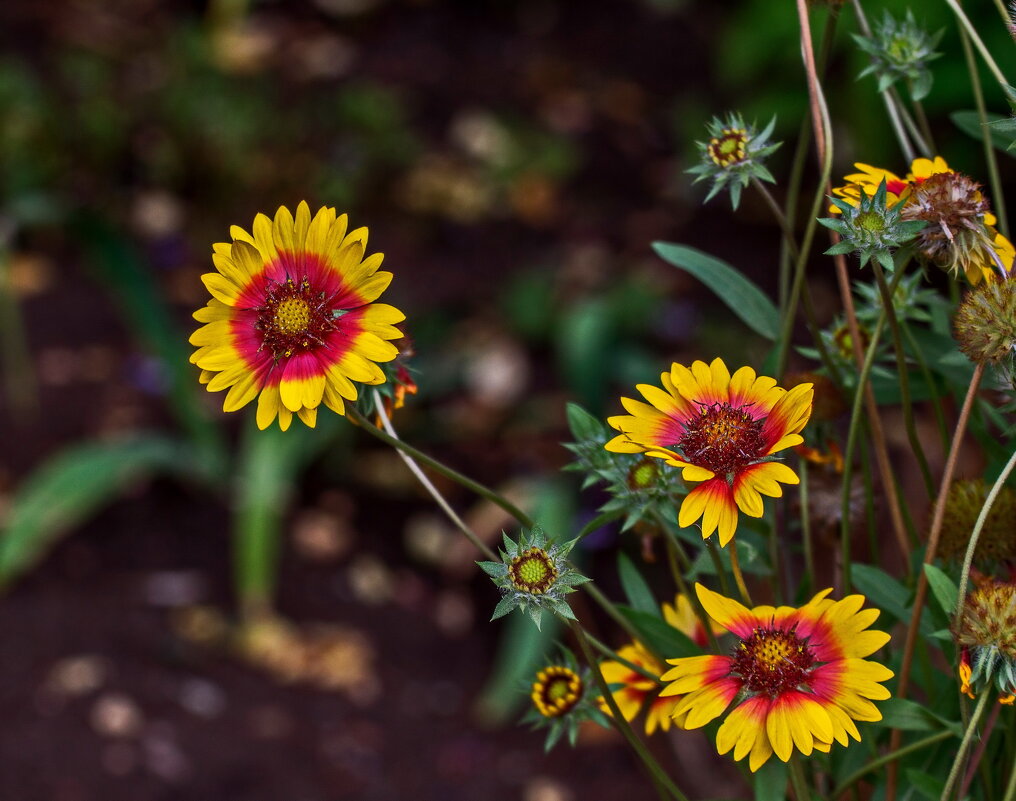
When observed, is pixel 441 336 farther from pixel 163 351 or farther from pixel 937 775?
pixel 937 775

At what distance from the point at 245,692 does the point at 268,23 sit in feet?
5.08

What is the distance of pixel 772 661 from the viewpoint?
485 mm

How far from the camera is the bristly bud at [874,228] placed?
0.47 metres

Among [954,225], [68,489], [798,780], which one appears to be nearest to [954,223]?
[954,225]

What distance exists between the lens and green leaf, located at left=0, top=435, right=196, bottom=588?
1.53 meters

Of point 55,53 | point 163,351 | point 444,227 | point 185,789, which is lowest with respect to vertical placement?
point 185,789

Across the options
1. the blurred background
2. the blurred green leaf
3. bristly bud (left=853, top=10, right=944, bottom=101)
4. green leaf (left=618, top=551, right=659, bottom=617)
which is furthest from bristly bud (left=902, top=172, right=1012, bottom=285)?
the blurred green leaf

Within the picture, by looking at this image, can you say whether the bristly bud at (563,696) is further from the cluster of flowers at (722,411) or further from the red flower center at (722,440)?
the red flower center at (722,440)

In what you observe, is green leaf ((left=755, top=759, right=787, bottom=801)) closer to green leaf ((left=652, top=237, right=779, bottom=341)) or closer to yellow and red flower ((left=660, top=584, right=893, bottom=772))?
yellow and red flower ((left=660, top=584, right=893, bottom=772))

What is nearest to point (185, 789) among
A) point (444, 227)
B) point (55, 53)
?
point (444, 227)

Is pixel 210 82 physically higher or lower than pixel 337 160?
higher

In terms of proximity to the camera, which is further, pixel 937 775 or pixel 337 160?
pixel 337 160

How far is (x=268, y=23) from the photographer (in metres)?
2.60

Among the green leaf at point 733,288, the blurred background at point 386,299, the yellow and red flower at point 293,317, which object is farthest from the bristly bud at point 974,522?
the blurred background at point 386,299
